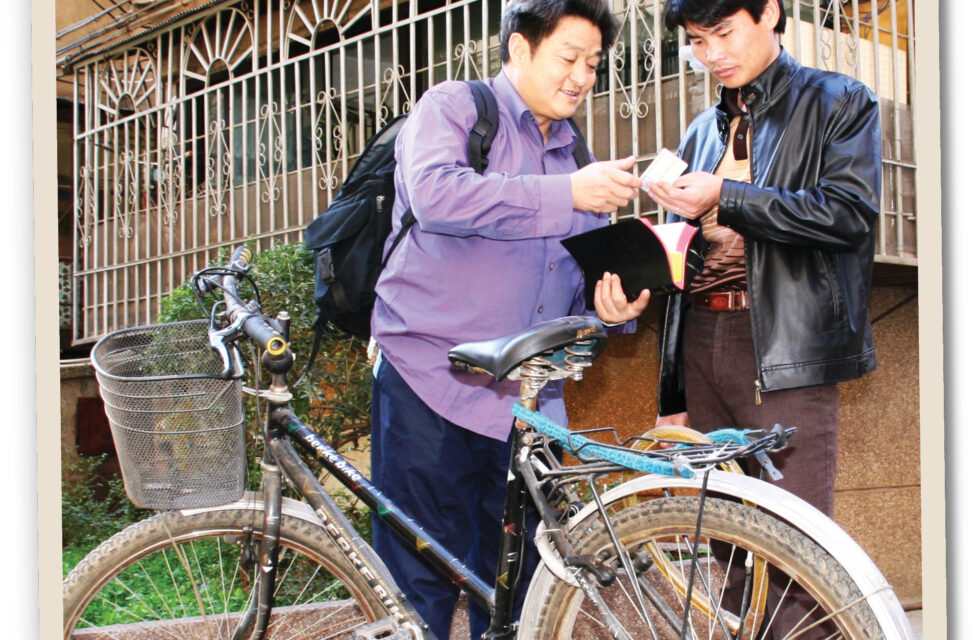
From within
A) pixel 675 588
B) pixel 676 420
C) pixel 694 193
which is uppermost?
pixel 694 193

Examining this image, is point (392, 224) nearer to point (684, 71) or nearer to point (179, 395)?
point (179, 395)

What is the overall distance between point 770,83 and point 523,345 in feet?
3.20

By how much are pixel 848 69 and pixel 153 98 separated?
11.5 ft

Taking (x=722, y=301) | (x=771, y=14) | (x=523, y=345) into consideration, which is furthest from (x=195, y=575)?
(x=771, y=14)

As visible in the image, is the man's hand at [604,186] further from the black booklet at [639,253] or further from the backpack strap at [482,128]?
the backpack strap at [482,128]

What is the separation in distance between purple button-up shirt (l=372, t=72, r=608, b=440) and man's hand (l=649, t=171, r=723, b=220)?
25 cm

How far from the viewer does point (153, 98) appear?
461 centimetres

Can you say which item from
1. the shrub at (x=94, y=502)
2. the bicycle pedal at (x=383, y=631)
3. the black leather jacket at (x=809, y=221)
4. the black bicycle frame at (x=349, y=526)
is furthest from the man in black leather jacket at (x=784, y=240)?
the shrub at (x=94, y=502)

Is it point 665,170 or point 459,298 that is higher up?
point 665,170

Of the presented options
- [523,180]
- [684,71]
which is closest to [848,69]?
[684,71]

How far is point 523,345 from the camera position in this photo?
1726 millimetres

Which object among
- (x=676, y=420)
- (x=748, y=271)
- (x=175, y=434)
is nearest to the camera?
(x=175, y=434)

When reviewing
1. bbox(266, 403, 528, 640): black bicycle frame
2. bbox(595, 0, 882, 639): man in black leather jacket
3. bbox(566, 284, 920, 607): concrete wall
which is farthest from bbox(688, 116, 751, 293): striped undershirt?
bbox(566, 284, 920, 607): concrete wall

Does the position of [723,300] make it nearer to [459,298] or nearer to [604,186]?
[604,186]
